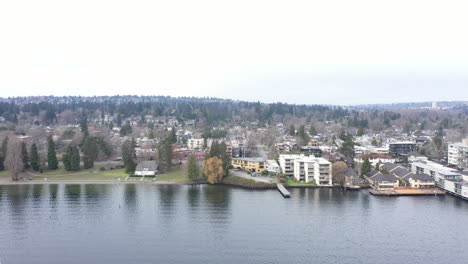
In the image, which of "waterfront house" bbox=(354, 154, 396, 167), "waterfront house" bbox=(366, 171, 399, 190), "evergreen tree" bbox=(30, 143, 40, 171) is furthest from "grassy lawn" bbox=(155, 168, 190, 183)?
"waterfront house" bbox=(354, 154, 396, 167)

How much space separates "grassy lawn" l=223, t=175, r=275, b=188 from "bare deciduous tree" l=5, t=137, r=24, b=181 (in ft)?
36.7

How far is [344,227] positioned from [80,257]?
320 inches

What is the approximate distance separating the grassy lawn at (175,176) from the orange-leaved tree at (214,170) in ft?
4.30

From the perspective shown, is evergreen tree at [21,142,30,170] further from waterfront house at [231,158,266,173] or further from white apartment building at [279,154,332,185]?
white apartment building at [279,154,332,185]

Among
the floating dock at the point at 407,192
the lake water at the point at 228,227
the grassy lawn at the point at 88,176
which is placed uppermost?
the grassy lawn at the point at 88,176

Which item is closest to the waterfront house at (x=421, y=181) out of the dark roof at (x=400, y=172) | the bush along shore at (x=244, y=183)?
the dark roof at (x=400, y=172)

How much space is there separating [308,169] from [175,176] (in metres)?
7.30

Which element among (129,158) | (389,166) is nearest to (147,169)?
(129,158)

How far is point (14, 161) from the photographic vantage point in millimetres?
20406

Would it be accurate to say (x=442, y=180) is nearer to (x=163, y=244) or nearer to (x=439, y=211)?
(x=439, y=211)

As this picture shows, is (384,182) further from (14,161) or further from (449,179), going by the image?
(14,161)

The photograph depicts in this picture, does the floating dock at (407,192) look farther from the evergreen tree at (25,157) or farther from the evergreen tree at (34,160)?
the evergreen tree at (25,157)

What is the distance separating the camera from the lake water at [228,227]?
33.9 feet

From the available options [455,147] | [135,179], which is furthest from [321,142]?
[135,179]
